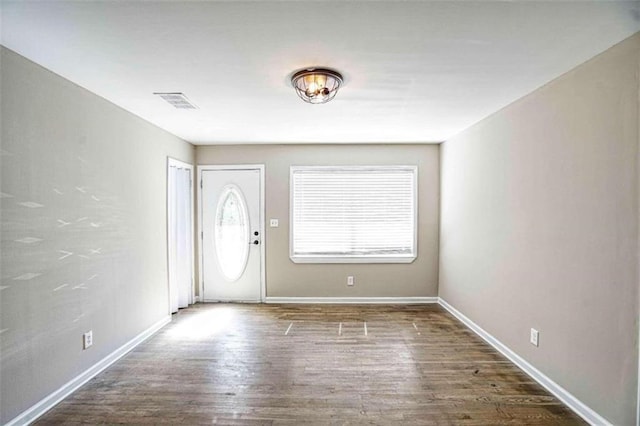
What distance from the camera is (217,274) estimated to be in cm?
514

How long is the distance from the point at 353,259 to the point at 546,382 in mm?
2787

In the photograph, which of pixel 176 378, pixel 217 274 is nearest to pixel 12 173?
pixel 176 378

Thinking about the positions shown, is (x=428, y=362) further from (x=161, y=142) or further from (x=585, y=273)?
(x=161, y=142)

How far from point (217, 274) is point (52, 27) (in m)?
3.81

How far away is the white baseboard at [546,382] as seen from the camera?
222 centimetres

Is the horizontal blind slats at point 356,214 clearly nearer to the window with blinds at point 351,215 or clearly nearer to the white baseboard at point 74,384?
the window with blinds at point 351,215

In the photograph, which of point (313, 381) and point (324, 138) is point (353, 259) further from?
point (313, 381)

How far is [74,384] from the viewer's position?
8.71ft

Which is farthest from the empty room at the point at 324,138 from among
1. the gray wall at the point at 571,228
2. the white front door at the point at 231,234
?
the white front door at the point at 231,234

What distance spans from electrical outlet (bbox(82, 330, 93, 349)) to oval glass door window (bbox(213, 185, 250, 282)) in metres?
2.33

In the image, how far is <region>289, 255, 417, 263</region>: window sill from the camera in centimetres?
506

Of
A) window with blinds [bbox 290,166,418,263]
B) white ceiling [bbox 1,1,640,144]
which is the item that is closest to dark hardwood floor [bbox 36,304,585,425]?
window with blinds [bbox 290,166,418,263]

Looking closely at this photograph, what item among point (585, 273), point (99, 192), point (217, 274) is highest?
point (99, 192)

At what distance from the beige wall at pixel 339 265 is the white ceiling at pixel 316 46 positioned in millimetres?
1781
